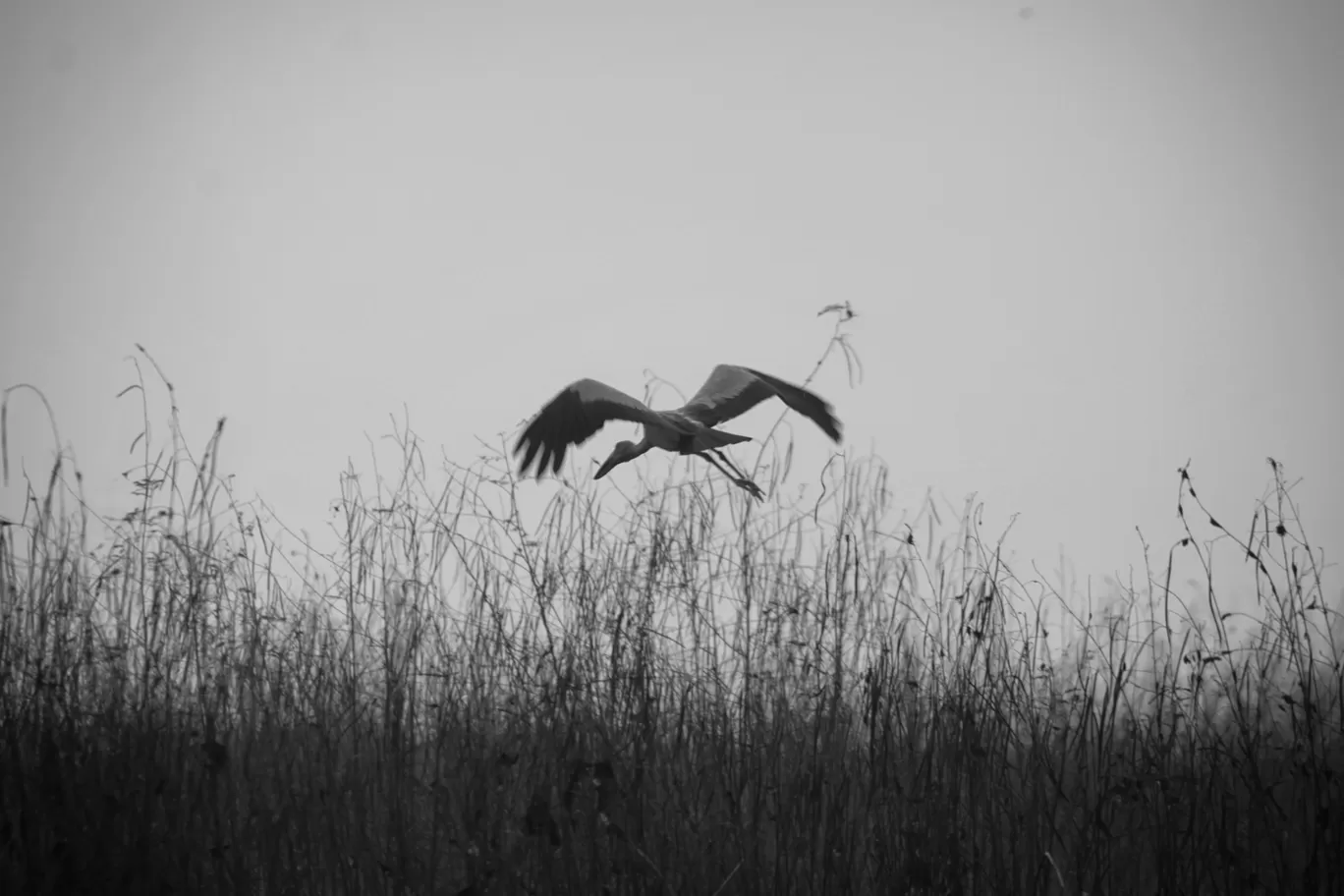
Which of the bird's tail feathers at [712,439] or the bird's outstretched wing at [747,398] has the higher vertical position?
the bird's outstretched wing at [747,398]

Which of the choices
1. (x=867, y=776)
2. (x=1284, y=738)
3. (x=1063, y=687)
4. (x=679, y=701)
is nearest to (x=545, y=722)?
(x=679, y=701)

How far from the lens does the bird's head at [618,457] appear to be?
165 inches

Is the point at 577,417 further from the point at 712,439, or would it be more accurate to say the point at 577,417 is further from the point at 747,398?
the point at 747,398

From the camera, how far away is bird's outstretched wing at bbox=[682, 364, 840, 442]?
519 cm

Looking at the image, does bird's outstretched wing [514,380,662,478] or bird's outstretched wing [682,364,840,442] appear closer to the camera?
bird's outstretched wing [514,380,662,478]

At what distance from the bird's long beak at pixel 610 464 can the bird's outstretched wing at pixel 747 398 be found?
78 cm

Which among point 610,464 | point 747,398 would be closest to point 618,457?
point 610,464

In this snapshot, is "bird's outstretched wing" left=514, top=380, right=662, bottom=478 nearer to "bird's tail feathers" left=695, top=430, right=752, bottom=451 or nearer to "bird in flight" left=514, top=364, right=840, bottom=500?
"bird in flight" left=514, top=364, right=840, bottom=500

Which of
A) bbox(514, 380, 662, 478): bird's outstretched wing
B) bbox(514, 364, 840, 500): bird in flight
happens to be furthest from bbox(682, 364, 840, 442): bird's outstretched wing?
bbox(514, 380, 662, 478): bird's outstretched wing

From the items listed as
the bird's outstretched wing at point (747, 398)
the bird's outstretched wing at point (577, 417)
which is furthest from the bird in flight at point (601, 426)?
the bird's outstretched wing at point (747, 398)

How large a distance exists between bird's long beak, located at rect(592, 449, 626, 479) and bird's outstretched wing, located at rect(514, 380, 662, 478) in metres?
0.13

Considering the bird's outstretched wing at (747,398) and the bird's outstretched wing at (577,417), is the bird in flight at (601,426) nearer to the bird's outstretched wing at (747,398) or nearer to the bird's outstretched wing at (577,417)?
the bird's outstretched wing at (577,417)

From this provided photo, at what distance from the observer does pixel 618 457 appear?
436 cm

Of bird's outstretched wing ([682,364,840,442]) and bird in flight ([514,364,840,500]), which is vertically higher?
bird's outstretched wing ([682,364,840,442])
